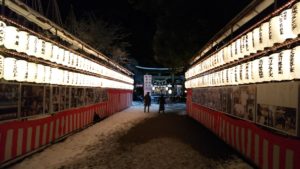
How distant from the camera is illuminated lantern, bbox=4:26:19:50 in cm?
851

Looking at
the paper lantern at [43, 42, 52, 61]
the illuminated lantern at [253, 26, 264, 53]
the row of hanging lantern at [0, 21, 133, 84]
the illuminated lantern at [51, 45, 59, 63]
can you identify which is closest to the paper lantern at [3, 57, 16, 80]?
the row of hanging lantern at [0, 21, 133, 84]

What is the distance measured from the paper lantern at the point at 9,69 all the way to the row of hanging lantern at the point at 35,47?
1.25ft

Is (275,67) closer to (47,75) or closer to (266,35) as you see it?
(266,35)

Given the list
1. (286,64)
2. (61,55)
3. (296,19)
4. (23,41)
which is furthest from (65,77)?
(296,19)

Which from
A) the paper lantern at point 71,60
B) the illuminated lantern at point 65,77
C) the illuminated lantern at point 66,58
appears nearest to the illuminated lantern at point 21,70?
the illuminated lantern at point 66,58

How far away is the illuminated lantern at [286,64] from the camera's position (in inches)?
262

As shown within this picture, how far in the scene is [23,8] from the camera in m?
9.91

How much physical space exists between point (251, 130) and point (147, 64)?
60399 mm

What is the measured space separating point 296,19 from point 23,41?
7.89 m

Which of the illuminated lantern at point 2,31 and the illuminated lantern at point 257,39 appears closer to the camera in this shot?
the illuminated lantern at point 2,31

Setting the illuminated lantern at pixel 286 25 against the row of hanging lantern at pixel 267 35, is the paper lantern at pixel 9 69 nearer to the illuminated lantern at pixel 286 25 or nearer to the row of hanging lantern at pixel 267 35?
the row of hanging lantern at pixel 267 35

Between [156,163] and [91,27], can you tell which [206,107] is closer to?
[156,163]

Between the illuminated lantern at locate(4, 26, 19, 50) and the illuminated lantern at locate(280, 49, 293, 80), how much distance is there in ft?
24.6

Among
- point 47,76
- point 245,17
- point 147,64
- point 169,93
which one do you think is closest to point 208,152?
point 245,17
